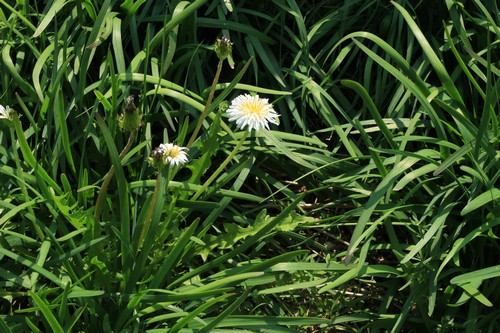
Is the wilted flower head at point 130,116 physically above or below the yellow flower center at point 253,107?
above

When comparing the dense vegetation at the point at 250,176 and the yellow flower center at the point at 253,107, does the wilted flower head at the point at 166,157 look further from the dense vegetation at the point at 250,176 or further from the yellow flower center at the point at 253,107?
the yellow flower center at the point at 253,107

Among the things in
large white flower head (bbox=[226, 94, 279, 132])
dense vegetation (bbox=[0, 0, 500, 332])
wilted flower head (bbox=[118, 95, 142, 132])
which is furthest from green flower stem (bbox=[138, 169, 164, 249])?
large white flower head (bbox=[226, 94, 279, 132])

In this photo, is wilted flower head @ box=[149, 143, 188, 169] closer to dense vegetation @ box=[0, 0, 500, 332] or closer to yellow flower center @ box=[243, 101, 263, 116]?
dense vegetation @ box=[0, 0, 500, 332]

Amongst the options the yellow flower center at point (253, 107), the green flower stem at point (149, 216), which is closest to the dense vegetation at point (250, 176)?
the green flower stem at point (149, 216)

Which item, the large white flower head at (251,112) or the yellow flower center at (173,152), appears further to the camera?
the large white flower head at (251,112)

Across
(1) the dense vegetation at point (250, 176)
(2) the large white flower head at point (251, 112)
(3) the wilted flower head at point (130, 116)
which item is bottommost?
(1) the dense vegetation at point (250, 176)

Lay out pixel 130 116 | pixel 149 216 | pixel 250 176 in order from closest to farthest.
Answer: pixel 130 116
pixel 149 216
pixel 250 176

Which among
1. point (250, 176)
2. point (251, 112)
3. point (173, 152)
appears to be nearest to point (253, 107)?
point (251, 112)

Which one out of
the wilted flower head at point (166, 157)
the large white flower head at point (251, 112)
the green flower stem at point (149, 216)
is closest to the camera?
Result: the wilted flower head at point (166, 157)

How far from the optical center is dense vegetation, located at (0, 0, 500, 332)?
2.22 m

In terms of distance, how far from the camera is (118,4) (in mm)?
2918

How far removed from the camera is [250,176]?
9.12ft

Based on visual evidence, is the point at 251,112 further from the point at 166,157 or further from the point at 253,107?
the point at 166,157

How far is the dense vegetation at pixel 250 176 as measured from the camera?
2225mm
